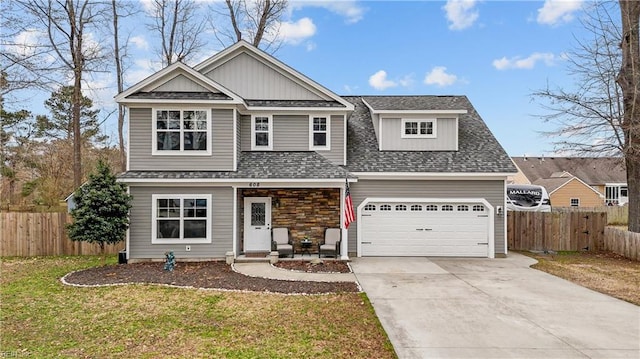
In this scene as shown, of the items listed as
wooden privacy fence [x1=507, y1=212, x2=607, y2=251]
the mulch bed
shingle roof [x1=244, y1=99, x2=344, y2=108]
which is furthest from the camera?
wooden privacy fence [x1=507, y1=212, x2=607, y2=251]

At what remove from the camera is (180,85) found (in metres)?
12.5

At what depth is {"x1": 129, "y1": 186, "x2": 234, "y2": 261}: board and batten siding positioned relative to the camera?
12078 mm

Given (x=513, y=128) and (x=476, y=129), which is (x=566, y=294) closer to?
(x=476, y=129)

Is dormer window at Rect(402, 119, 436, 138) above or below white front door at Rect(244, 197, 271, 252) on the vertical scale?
above

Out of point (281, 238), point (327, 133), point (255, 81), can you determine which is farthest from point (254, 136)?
point (281, 238)

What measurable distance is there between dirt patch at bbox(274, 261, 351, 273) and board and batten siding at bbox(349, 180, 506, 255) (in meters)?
1.61

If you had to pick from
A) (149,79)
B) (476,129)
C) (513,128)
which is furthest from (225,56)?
(513,128)

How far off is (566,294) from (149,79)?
1363cm

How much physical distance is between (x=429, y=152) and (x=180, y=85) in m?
9.53

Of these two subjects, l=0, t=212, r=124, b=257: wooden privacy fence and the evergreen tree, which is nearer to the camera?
the evergreen tree

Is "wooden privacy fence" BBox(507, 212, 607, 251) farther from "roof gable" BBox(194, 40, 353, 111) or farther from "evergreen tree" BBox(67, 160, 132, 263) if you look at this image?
"evergreen tree" BBox(67, 160, 132, 263)

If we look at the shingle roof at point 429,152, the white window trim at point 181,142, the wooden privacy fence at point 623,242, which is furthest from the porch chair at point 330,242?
the wooden privacy fence at point 623,242

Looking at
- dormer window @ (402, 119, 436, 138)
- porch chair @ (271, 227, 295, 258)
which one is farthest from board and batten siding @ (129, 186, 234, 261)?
dormer window @ (402, 119, 436, 138)

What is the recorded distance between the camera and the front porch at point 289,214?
43.8 feet
